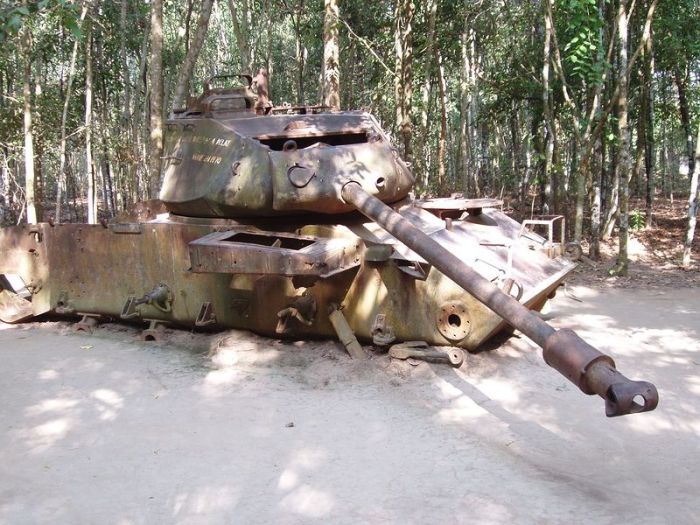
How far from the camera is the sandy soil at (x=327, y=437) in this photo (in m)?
3.96

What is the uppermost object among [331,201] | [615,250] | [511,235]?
[331,201]

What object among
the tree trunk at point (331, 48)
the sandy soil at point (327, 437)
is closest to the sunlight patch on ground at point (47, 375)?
the sandy soil at point (327, 437)

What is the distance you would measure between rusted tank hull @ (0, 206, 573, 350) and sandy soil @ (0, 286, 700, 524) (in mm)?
336

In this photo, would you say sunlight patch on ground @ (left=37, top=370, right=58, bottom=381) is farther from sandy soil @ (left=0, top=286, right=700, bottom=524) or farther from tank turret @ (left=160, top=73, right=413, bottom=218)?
tank turret @ (left=160, top=73, right=413, bottom=218)

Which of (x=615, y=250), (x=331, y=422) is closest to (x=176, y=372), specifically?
(x=331, y=422)

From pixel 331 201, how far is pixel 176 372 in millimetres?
2185

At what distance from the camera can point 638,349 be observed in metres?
6.85

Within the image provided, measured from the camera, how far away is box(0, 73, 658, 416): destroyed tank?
602cm

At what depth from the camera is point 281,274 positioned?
19.0 feet

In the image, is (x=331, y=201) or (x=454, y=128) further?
(x=454, y=128)

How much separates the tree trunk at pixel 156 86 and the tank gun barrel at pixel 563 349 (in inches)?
256

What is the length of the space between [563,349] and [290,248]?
3498 mm

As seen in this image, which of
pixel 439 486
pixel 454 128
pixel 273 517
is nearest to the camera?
pixel 273 517

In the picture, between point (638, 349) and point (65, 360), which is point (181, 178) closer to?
point (65, 360)
